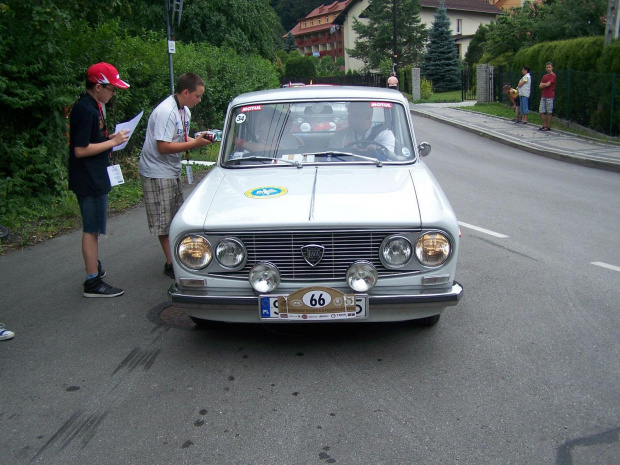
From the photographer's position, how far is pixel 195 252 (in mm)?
4230

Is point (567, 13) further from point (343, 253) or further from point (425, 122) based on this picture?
point (343, 253)

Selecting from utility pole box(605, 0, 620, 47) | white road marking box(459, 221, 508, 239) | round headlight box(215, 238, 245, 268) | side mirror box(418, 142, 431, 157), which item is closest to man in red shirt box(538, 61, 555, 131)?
utility pole box(605, 0, 620, 47)

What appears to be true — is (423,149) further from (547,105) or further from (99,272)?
(547,105)

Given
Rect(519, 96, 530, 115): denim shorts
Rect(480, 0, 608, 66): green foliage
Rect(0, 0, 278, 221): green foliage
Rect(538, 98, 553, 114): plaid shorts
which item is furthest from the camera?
Rect(480, 0, 608, 66): green foliage

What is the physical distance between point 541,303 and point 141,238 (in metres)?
5.00

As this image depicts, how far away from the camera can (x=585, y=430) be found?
11.1 feet

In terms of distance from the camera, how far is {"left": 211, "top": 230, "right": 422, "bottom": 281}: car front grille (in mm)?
4129

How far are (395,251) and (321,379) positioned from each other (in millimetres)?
946

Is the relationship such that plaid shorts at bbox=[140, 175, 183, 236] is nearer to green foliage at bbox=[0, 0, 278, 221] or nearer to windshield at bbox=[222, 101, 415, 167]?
windshield at bbox=[222, 101, 415, 167]

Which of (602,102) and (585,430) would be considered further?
(602,102)

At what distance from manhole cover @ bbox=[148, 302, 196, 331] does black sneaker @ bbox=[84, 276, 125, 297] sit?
1.83ft

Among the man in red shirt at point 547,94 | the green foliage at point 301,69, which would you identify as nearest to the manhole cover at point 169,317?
the man in red shirt at point 547,94

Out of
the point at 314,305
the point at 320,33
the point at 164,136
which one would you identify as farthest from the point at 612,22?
the point at 320,33

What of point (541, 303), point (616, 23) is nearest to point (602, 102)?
point (616, 23)
